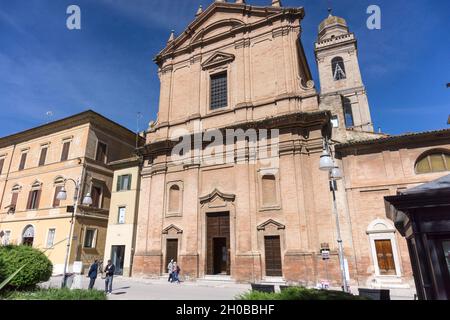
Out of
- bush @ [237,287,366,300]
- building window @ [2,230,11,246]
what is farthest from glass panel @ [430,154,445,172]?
building window @ [2,230,11,246]

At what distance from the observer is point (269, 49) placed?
22.4 metres

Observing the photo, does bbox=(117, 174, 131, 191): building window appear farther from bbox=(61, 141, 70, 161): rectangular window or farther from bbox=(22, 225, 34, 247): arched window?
bbox=(22, 225, 34, 247): arched window

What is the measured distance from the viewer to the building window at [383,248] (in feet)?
53.9

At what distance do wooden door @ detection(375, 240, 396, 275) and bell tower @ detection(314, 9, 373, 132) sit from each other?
80.2 feet

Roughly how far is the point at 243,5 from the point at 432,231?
2324cm

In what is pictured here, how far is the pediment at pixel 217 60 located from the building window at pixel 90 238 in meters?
17.0

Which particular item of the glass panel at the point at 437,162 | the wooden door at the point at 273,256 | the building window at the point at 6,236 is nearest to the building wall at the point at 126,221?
the wooden door at the point at 273,256

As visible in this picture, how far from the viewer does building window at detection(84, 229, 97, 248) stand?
25.5 meters

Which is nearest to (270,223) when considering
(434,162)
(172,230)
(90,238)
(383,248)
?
(383,248)

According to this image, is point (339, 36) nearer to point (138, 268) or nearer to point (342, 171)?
point (342, 171)

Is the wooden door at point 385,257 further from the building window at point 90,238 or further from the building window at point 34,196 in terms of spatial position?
the building window at point 34,196

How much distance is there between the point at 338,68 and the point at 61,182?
123 ft

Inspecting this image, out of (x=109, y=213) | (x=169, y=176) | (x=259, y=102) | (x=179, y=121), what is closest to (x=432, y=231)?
(x=259, y=102)

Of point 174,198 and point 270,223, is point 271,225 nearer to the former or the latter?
point 270,223
